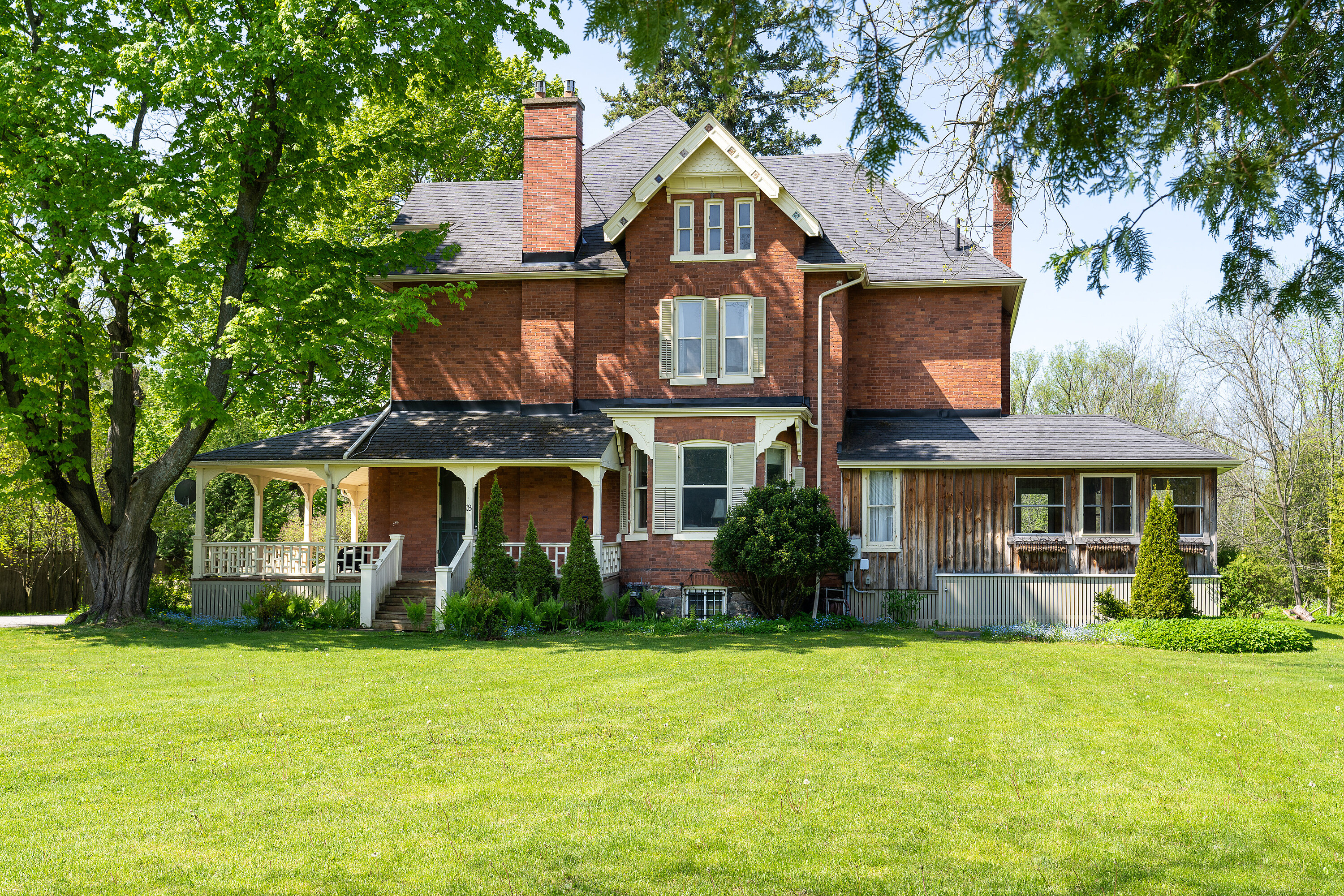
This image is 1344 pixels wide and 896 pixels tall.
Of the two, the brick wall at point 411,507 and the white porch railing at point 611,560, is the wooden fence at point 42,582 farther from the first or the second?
the white porch railing at point 611,560

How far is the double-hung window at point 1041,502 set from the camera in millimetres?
21656

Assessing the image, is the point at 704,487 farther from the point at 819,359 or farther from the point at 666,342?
the point at 819,359

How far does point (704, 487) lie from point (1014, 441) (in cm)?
670

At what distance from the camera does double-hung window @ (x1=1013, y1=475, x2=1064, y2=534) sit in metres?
21.7

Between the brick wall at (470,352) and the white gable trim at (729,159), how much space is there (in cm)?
319

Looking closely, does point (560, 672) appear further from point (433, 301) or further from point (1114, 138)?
point (433, 301)

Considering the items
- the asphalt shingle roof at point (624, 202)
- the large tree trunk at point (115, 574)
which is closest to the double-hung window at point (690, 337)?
the asphalt shingle roof at point (624, 202)

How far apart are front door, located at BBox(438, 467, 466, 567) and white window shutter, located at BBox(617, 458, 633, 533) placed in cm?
353

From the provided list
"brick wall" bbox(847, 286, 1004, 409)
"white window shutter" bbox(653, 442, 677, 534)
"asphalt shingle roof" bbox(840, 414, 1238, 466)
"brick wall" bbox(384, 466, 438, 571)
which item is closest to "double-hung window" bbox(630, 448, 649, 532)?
"white window shutter" bbox(653, 442, 677, 534)

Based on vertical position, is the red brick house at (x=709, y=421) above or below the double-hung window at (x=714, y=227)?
below

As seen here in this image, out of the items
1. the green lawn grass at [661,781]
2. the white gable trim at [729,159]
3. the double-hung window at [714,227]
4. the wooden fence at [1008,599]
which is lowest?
the green lawn grass at [661,781]

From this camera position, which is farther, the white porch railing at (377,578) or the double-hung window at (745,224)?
the double-hung window at (745,224)

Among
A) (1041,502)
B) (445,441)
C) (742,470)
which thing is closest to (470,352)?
(445,441)

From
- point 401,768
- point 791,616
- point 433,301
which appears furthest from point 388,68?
point 401,768
